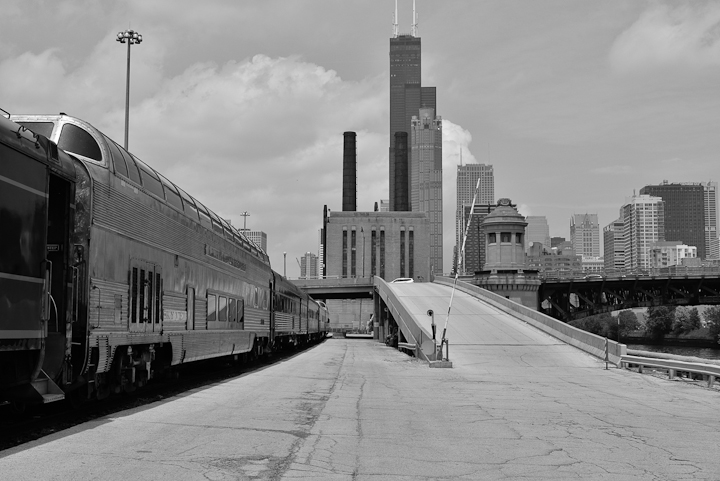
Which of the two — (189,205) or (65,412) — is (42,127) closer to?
(65,412)

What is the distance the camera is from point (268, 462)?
8875 mm

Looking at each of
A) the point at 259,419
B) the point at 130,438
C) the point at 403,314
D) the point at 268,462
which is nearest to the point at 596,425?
the point at 259,419

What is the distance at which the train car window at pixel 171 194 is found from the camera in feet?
55.6

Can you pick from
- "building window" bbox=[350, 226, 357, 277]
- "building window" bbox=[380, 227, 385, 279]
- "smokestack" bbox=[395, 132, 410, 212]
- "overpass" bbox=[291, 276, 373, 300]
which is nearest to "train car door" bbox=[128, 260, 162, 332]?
"overpass" bbox=[291, 276, 373, 300]

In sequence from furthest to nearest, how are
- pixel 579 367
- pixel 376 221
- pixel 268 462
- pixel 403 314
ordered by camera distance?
1. pixel 376 221
2. pixel 403 314
3. pixel 579 367
4. pixel 268 462

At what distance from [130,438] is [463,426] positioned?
538 cm

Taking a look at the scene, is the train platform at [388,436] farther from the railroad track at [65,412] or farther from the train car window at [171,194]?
the train car window at [171,194]

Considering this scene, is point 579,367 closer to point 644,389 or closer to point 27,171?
point 644,389

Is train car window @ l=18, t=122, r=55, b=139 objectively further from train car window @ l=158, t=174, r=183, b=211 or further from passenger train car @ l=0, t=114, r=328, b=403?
train car window @ l=158, t=174, r=183, b=211

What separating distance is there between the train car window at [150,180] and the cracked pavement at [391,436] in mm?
4148

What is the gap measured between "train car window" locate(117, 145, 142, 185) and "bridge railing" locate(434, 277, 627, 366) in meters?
22.6

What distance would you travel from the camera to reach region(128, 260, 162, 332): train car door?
13.9m

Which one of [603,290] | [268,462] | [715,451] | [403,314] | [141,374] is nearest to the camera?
[268,462]

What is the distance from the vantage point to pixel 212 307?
20359mm
